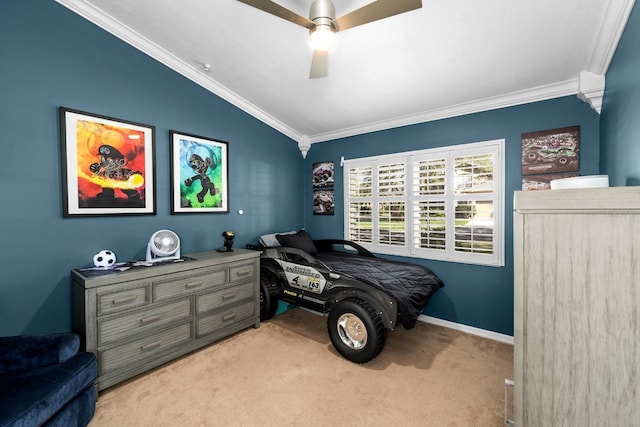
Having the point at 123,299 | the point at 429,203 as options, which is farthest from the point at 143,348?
the point at 429,203

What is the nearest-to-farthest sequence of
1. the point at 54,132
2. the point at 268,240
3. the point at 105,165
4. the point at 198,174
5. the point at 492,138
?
1. the point at 54,132
2. the point at 105,165
3. the point at 492,138
4. the point at 198,174
5. the point at 268,240

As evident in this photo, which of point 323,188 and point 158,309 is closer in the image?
point 158,309

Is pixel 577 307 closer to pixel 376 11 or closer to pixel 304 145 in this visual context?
pixel 376 11

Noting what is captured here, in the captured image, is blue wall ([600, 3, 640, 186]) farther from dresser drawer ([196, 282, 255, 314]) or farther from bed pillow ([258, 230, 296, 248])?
bed pillow ([258, 230, 296, 248])

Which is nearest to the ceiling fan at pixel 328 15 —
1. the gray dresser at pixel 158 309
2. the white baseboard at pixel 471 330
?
the gray dresser at pixel 158 309

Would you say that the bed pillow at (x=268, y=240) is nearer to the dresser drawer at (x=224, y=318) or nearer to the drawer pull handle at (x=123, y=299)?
the dresser drawer at (x=224, y=318)

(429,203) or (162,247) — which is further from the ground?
(429,203)

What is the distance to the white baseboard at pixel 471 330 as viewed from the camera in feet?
9.50

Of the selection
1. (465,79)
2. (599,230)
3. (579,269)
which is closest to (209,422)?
(579,269)

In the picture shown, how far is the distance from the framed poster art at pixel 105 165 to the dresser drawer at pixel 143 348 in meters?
1.20

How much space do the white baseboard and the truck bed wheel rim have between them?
130 cm

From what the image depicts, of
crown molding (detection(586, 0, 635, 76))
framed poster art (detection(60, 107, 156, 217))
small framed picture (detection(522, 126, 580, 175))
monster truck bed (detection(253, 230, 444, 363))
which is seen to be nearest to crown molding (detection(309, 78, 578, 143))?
crown molding (detection(586, 0, 635, 76))

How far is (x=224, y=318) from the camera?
2.82m

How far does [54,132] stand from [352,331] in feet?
10.2
